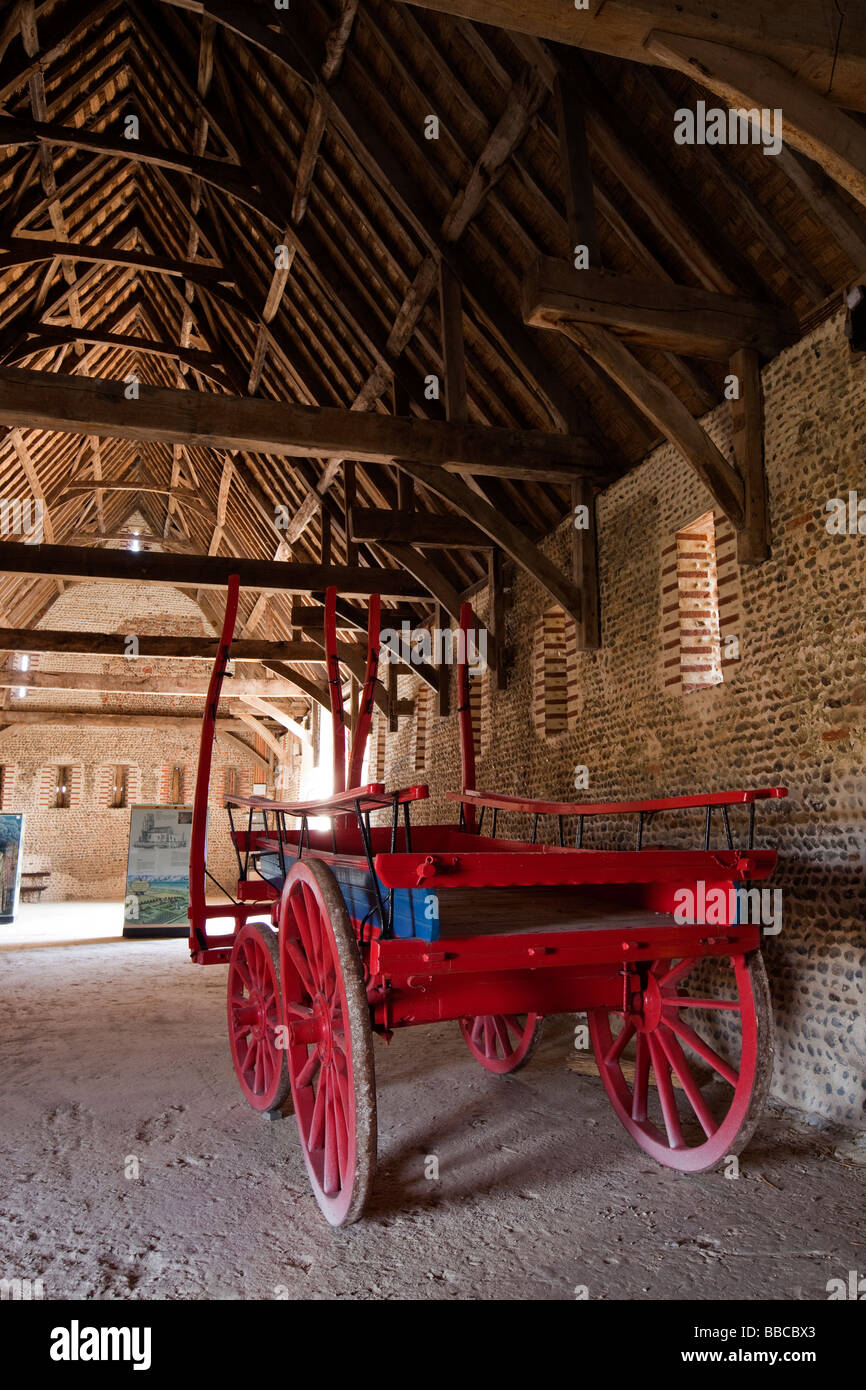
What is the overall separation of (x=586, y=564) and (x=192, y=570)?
449 centimetres

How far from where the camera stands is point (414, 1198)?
2.95 m

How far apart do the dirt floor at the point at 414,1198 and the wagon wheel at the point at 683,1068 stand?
116 millimetres

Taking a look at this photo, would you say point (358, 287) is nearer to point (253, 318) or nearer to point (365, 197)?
point (365, 197)

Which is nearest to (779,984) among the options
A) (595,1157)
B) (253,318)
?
(595,1157)

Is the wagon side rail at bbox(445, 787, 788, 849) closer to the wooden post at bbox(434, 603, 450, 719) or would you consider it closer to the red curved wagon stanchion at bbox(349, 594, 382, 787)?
the red curved wagon stanchion at bbox(349, 594, 382, 787)

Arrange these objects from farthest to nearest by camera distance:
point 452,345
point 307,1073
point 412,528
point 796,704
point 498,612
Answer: point 498,612, point 412,528, point 452,345, point 796,704, point 307,1073

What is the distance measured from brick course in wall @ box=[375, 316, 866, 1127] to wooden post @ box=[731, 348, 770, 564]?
59 millimetres

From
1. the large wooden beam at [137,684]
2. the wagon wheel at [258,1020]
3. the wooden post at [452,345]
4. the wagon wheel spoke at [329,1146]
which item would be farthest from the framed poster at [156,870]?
the wagon wheel spoke at [329,1146]

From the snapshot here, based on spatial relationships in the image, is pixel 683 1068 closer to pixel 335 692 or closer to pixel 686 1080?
pixel 686 1080

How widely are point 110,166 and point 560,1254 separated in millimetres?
11361

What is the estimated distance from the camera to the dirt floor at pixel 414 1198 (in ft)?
7.90

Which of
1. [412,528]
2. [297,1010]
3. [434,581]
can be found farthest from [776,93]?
[434,581]

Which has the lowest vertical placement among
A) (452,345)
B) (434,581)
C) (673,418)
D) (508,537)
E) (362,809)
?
(362,809)

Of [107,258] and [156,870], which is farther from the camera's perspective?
[156,870]
